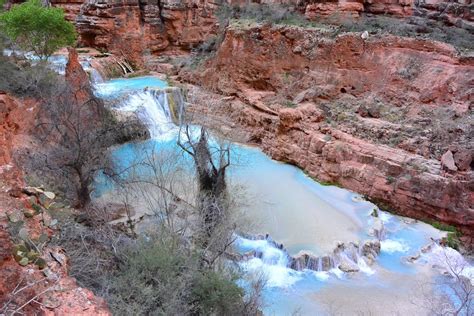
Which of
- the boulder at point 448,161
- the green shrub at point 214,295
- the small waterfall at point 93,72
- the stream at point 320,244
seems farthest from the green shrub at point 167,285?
the small waterfall at point 93,72

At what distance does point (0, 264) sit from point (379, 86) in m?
14.2

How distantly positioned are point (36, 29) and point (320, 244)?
15024 mm

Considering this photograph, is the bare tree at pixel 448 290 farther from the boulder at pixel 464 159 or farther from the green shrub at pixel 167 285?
the green shrub at pixel 167 285

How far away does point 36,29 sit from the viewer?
711 inches

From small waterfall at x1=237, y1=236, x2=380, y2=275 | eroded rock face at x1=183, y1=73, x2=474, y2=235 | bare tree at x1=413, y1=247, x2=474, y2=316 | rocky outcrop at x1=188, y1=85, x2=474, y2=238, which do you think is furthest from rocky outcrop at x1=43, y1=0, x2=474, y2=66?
bare tree at x1=413, y1=247, x2=474, y2=316

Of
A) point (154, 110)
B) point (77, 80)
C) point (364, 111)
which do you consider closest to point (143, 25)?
point (154, 110)

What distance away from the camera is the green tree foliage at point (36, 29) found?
17.7 meters

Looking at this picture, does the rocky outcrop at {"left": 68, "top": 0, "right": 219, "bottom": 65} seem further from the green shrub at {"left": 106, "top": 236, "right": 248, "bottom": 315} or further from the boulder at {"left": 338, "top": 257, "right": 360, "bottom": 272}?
the green shrub at {"left": 106, "top": 236, "right": 248, "bottom": 315}

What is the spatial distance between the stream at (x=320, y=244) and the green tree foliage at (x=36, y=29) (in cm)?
779

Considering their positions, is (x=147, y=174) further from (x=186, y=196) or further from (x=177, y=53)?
(x=177, y=53)

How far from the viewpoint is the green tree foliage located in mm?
17672

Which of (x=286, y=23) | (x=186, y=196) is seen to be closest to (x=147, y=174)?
(x=186, y=196)

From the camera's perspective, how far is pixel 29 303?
12.6 ft

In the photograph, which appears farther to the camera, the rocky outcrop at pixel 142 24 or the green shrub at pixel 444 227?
the rocky outcrop at pixel 142 24
